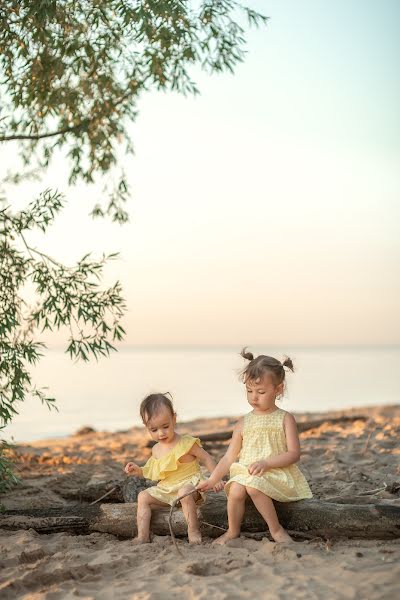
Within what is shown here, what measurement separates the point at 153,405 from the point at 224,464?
0.72 metres

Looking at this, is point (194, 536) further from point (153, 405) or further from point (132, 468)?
point (153, 405)

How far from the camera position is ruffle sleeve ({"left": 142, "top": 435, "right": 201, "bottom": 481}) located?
6227mm

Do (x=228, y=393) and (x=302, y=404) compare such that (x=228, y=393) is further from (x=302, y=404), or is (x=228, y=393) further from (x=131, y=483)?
(x=131, y=483)

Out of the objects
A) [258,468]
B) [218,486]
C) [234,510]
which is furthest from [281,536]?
[218,486]

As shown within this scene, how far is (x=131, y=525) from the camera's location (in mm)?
6223

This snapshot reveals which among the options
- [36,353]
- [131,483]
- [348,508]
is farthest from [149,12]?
[348,508]

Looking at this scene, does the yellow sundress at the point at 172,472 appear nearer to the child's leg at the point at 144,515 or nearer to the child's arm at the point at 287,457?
the child's leg at the point at 144,515

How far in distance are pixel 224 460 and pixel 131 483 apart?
1.37 m

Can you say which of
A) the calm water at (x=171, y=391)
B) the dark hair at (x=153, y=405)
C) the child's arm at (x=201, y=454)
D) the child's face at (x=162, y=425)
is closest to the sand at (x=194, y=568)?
the child's arm at (x=201, y=454)

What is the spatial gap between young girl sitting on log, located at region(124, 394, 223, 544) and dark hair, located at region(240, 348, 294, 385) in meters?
0.71

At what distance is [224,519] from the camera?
604cm

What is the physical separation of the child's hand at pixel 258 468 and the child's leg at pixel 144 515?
2.98 ft

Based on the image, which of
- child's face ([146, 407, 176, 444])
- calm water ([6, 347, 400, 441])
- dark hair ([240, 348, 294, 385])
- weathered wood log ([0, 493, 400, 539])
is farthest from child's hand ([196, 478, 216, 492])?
calm water ([6, 347, 400, 441])

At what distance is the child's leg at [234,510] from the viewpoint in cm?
573
